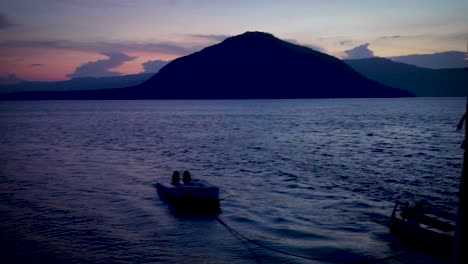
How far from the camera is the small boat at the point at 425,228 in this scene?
21109 mm

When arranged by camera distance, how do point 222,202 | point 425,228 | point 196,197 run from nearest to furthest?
1. point 425,228
2. point 196,197
3. point 222,202

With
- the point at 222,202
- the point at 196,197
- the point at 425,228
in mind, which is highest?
the point at 425,228

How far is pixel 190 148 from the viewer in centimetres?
7431

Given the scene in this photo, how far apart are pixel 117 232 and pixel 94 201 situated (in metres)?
9.40

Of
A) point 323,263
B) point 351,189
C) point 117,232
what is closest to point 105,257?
point 117,232

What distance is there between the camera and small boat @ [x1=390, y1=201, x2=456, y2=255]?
21.1 metres

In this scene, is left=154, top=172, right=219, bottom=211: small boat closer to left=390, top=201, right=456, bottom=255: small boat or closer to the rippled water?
the rippled water

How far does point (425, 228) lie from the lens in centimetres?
2209

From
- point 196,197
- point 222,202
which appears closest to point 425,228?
point 196,197

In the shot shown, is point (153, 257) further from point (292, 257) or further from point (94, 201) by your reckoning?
point (94, 201)

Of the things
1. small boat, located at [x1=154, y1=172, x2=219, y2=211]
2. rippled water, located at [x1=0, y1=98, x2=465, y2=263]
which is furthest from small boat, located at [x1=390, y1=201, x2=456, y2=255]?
small boat, located at [x1=154, y1=172, x2=219, y2=211]

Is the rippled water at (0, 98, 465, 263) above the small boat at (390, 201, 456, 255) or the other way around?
the other way around

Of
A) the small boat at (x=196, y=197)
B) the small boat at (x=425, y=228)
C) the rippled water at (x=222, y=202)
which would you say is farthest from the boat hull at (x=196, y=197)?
the small boat at (x=425, y=228)

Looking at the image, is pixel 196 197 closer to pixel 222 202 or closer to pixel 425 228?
pixel 222 202
